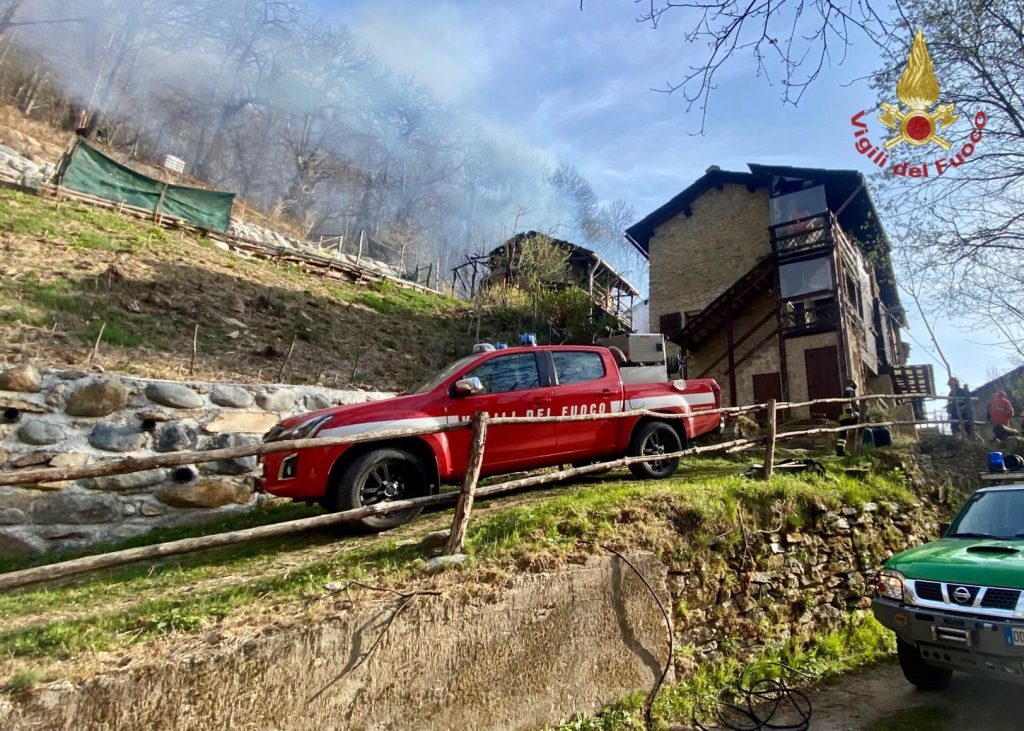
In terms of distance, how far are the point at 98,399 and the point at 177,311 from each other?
581 centimetres

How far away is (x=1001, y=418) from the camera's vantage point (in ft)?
38.0

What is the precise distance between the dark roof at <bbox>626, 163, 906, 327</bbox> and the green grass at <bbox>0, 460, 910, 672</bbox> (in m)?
13.5

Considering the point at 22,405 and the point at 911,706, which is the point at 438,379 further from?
the point at 911,706

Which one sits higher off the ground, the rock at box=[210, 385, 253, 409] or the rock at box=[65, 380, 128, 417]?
the rock at box=[210, 385, 253, 409]

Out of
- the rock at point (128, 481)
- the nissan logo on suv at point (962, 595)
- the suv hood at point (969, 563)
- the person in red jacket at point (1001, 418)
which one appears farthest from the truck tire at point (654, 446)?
the person in red jacket at point (1001, 418)

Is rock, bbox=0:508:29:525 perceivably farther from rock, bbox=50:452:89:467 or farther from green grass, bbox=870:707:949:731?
green grass, bbox=870:707:949:731

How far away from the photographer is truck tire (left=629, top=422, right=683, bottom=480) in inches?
239

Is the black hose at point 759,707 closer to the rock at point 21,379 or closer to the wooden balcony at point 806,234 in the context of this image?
the rock at point 21,379

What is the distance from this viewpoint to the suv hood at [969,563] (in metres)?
3.72

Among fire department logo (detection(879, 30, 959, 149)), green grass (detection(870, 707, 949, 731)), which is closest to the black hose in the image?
green grass (detection(870, 707, 949, 731))

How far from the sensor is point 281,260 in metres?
17.4

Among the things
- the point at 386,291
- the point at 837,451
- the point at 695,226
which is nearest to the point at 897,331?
the point at 695,226

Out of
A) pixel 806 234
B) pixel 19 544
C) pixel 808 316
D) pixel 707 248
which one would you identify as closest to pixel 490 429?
pixel 19 544

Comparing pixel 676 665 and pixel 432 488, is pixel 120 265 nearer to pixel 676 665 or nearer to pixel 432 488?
pixel 432 488
